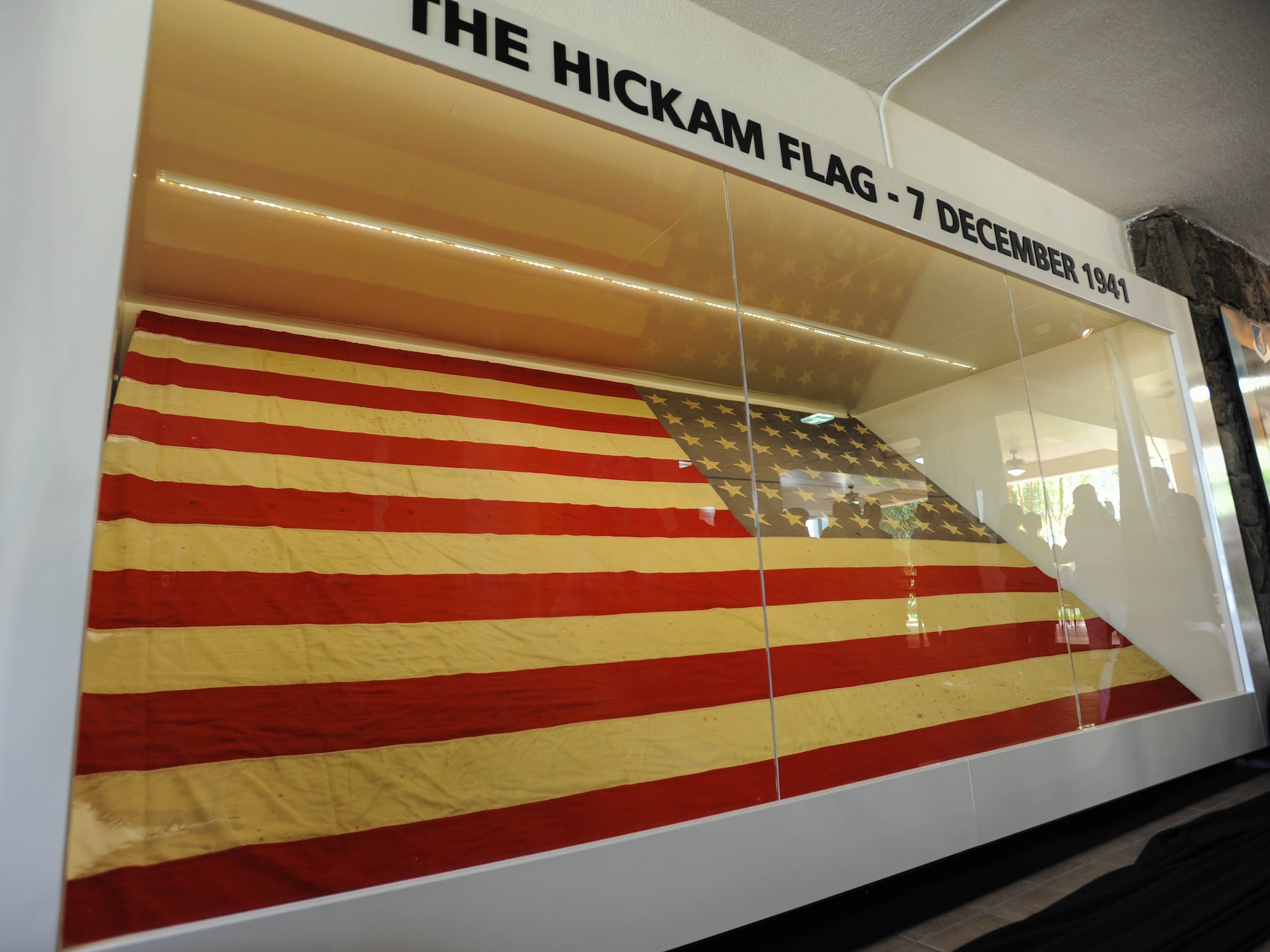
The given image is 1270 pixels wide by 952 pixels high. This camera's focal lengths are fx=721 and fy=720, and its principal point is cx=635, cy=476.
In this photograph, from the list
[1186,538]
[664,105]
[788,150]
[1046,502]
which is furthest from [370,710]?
[1186,538]

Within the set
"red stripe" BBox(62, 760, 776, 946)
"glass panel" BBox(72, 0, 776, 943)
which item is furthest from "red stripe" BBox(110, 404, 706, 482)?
"red stripe" BBox(62, 760, 776, 946)

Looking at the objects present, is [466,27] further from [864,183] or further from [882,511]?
[882,511]

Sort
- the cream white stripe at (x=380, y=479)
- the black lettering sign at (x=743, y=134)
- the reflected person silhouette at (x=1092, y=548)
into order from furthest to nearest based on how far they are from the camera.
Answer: the reflected person silhouette at (x=1092, y=548), the black lettering sign at (x=743, y=134), the cream white stripe at (x=380, y=479)

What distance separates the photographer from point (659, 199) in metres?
2.01

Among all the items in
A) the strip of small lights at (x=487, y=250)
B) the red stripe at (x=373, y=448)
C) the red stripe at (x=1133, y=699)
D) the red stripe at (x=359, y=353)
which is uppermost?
the strip of small lights at (x=487, y=250)

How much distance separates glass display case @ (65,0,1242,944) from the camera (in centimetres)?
120

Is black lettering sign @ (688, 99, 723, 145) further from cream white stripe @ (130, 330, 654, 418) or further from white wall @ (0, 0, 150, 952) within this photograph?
white wall @ (0, 0, 150, 952)

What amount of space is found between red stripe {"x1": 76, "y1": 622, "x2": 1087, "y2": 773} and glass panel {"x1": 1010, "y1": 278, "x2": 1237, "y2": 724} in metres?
1.30

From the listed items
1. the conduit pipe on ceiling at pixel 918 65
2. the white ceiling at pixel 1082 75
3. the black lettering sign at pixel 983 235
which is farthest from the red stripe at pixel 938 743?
the white ceiling at pixel 1082 75

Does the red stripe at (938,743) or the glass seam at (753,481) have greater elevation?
the glass seam at (753,481)

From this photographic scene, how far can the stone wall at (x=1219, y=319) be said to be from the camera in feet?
12.3

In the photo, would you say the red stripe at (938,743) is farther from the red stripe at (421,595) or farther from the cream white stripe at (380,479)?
the cream white stripe at (380,479)

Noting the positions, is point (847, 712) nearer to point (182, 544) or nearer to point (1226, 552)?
point (182, 544)

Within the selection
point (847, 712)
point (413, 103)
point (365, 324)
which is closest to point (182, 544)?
point (365, 324)
